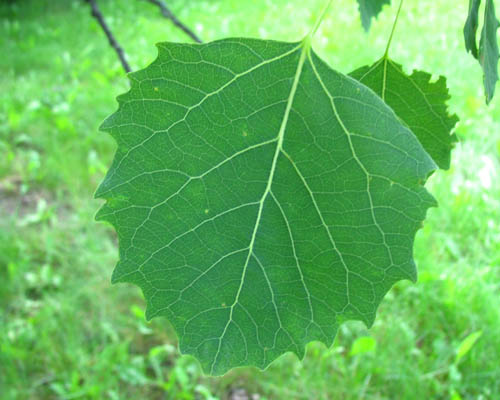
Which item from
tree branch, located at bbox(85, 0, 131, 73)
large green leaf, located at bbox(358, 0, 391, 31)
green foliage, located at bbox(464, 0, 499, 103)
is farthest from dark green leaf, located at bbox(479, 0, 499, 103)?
tree branch, located at bbox(85, 0, 131, 73)

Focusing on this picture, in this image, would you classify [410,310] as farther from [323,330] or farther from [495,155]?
[323,330]

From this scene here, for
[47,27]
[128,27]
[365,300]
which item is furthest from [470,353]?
[47,27]

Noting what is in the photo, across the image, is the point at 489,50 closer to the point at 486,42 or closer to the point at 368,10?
the point at 486,42

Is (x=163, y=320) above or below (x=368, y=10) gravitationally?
below

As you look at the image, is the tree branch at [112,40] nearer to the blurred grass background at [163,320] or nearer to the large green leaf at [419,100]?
the large green leaf at [419,100]

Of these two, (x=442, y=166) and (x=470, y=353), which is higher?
(x=442, y=166)

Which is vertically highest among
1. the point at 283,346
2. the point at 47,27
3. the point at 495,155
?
the point at 47,27

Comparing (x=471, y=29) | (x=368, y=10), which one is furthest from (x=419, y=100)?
(x=368, y=10)
